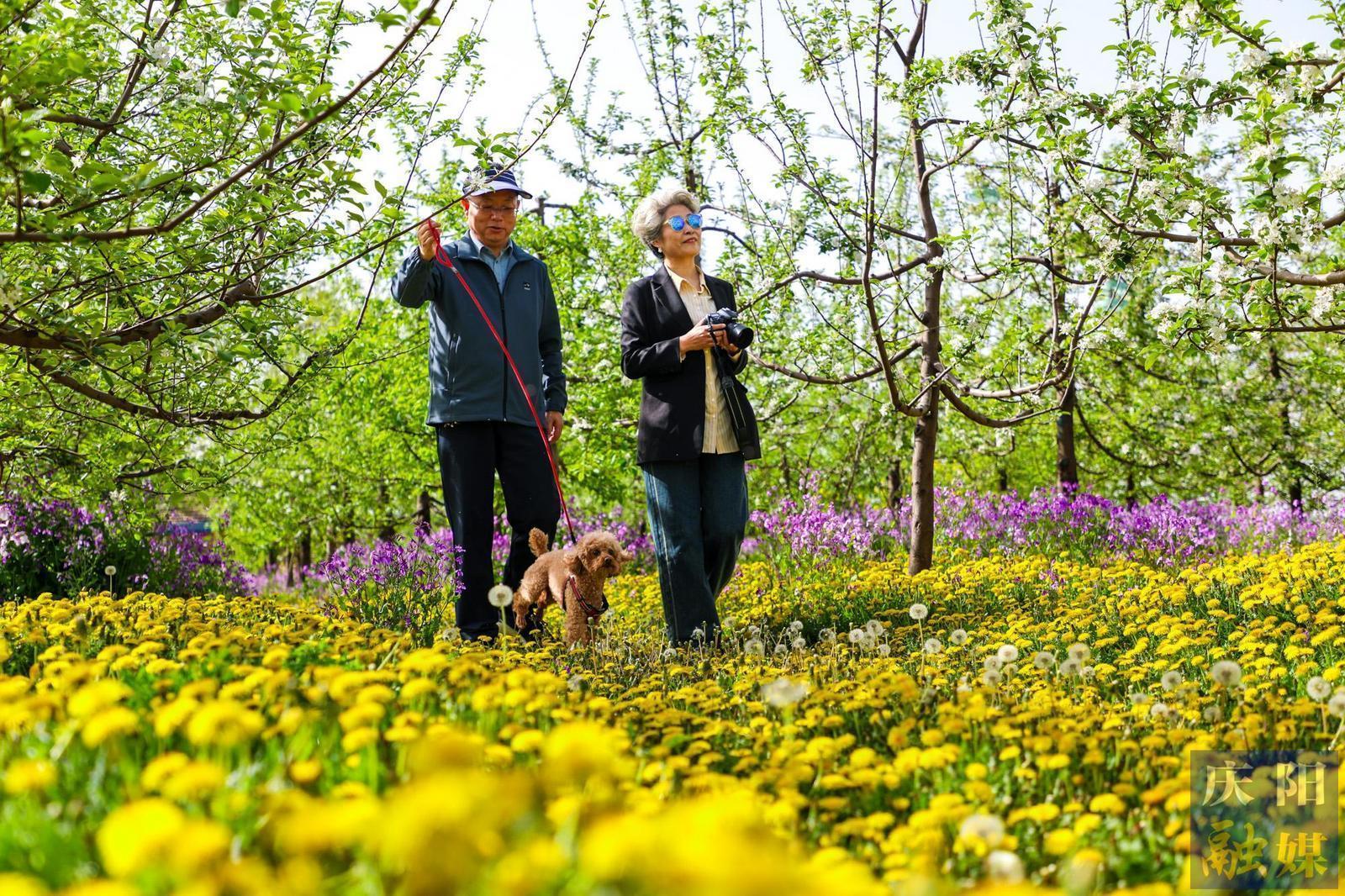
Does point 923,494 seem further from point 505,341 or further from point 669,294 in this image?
point 505,341

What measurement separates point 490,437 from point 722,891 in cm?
461

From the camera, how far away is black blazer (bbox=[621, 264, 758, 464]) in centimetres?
511

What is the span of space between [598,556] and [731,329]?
4.31ft

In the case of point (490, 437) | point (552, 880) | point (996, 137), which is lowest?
point (552, 880)

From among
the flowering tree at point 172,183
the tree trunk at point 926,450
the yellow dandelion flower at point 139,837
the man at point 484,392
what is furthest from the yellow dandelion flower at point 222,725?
the tree trunk at point 926,450

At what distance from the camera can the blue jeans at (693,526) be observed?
17.0 ft

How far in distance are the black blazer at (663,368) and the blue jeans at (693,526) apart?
0.12 m

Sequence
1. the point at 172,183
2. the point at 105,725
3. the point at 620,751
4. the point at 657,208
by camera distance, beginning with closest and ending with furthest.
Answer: the point at 105,725
the point at 620,751
the point at 172,183
the point at 657,208

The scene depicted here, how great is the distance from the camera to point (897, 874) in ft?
6.11

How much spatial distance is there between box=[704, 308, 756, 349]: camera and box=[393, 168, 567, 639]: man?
1.21 m

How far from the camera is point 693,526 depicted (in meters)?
5.20

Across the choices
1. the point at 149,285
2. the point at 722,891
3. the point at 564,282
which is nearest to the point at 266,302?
the point at 149,285

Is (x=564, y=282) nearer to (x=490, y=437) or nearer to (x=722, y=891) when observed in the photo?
(x=490, y=437)

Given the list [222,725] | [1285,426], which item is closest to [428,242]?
[222,725]
